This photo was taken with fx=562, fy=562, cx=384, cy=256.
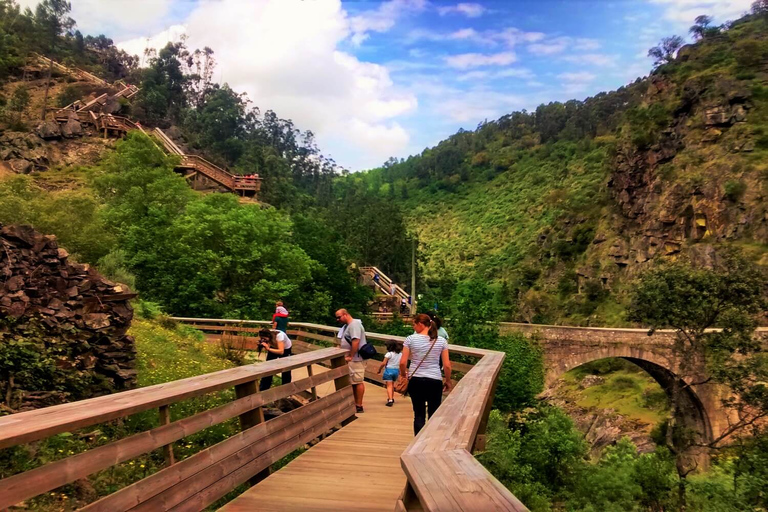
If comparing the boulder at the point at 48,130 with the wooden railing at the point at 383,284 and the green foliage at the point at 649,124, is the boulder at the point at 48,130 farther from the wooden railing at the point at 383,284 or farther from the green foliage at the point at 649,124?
the green foliage at the point at 649,124

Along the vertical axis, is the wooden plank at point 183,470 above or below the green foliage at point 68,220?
below

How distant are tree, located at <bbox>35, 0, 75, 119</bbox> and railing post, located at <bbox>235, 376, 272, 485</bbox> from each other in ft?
309

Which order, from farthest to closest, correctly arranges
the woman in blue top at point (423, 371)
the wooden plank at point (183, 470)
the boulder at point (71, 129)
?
the boulder at point (71, 129), the woman in blue top at point (423, 371), the wooden plank at point (183, 470)

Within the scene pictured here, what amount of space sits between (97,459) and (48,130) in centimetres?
6532

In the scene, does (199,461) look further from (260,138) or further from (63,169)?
(260,138)

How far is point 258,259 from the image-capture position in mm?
26656

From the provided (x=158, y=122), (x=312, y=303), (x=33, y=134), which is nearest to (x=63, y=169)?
(x=33, y=134)

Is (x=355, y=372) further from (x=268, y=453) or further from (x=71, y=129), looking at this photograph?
(x=71, y=129)

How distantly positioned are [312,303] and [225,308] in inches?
231

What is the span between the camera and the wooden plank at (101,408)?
2.32 metres

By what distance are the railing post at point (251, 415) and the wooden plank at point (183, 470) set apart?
0.25ft

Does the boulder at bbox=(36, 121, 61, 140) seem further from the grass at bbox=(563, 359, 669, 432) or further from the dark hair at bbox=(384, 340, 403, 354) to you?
the dark hair at bbox=(384, 340, 403, 354)

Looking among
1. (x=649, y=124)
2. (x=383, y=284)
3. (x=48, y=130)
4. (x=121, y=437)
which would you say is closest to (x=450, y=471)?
(x=121, y=437)

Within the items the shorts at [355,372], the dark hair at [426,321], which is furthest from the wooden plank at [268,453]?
the dark hair at [426,321]
